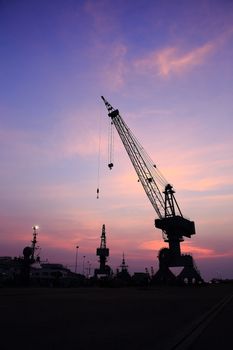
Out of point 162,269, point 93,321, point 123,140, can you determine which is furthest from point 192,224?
point 93,321

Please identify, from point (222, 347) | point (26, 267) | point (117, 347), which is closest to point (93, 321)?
point (117, 347)

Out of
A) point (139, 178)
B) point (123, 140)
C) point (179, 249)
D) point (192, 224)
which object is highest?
point (123, 140)

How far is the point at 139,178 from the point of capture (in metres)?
140

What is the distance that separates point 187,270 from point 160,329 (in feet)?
488

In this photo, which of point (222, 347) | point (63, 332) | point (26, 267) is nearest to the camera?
point (222, 347)

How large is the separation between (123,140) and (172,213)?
41262 mm

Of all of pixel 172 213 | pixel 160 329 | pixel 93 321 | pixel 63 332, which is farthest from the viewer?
pixel 172 213

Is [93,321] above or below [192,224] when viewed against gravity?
below

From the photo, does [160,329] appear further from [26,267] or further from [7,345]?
[26,267]

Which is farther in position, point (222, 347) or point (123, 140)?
point (123, 140)

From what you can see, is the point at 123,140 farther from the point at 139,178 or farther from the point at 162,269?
the point at 162,269

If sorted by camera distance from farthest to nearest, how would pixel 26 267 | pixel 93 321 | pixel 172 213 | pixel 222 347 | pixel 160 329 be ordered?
1. pixel 172 213
2. pixel 26 267
3. pixel 93 321
4. pixel 160 329
5. pixel 222 347

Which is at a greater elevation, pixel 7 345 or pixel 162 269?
pixel 162 269

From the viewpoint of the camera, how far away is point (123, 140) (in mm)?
132625
